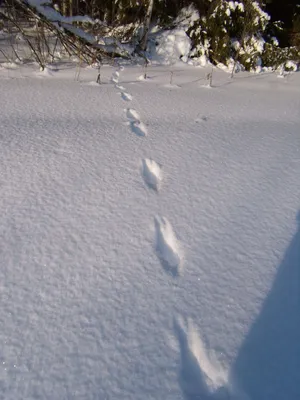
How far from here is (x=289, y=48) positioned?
5.01 meters

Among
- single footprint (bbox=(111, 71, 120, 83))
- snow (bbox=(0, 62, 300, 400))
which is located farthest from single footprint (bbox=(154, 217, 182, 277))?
single footprint (bbox=(111, 71, 120, 83))

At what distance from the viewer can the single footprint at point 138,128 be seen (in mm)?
2092

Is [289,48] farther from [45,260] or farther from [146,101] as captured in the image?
[45,260]

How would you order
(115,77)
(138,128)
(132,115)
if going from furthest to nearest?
(115,77) < (132,115) < (138,128)

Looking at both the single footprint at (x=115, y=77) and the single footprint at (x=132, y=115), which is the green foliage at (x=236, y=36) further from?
the single footprint at (x=132, y=115)

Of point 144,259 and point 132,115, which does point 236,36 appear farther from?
point 144,259

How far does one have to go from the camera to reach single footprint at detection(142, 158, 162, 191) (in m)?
1.58

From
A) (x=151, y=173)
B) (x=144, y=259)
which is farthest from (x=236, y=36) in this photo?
(x=144, y=259)

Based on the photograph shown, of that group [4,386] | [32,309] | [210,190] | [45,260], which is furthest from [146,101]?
[4,386]

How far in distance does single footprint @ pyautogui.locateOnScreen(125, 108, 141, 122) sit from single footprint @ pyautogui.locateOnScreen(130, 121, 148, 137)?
67 millimetres

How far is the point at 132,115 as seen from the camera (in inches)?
94.2

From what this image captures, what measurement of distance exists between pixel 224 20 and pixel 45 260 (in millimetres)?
5051

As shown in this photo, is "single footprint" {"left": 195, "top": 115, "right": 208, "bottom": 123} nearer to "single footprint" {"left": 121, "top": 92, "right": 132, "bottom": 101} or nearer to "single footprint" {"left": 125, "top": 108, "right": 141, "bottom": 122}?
"single footprint" {"left": 125, "top": 108, "right": 141, "bottom": 122}

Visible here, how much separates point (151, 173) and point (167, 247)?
60 cm
